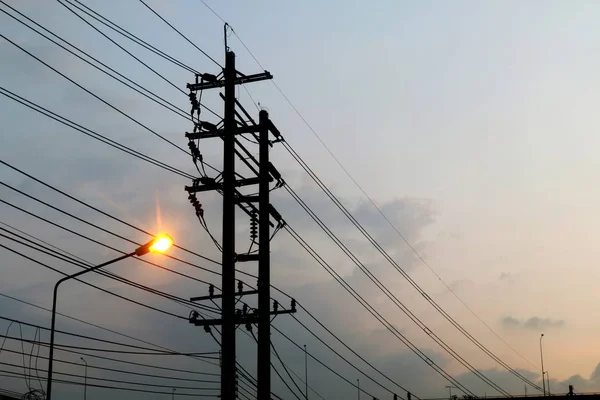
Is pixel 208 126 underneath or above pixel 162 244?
above

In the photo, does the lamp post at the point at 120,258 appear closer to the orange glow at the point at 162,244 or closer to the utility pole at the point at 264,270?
the orange glow at the point at 162,244

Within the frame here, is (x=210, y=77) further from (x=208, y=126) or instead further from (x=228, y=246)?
(x=228, y=246)

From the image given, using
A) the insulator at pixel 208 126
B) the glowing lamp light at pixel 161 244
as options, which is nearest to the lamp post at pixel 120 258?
the glowing lamp light at pixel 161 244

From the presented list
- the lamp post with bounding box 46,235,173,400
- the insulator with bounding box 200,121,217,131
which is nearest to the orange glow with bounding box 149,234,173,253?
the lamp post with bounding box 46,235,173,400

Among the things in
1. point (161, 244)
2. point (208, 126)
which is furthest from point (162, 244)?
point (208, 126)

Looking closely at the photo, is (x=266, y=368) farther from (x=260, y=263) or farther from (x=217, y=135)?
(x=217, y=135)

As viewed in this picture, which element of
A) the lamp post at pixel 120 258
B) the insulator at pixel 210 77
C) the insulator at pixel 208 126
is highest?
the insulator at pixel 210 77

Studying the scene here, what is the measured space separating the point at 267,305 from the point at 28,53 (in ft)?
50.0

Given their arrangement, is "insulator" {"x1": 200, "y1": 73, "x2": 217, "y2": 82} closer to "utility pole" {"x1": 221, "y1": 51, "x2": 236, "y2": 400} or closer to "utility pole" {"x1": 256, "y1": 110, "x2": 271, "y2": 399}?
"utility pole" {"x1": 221, "y1": 51, "x2": 236, "y2": 400}

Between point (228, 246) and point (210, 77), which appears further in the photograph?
point (210, 77)

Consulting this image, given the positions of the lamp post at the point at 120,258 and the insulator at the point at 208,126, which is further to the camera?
the insulator at the point at 208,126

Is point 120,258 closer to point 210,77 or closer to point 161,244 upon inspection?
point 161,244

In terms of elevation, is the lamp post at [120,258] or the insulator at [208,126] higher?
the insulator at [208,126]

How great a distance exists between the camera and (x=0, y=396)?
1720 inches
